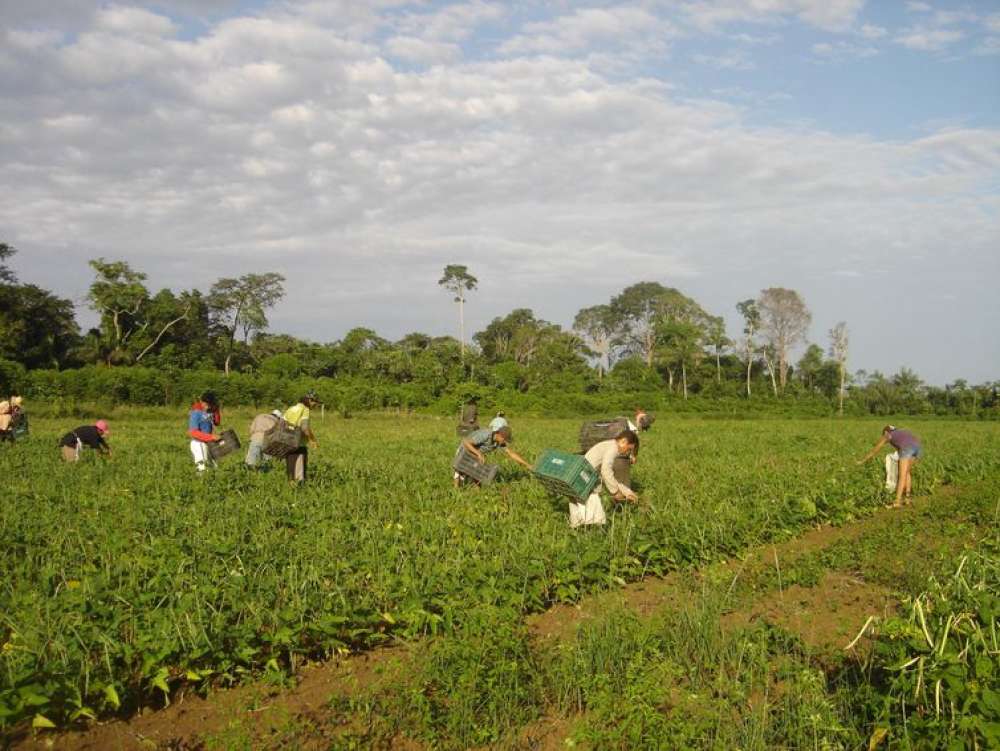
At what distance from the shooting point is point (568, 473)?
27.9 feet

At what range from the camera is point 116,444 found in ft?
64.5

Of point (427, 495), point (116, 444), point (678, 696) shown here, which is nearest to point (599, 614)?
point (678, 696)

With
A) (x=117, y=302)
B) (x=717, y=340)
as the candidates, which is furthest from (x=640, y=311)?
(x=117, y=302)

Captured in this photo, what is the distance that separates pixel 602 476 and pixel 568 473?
2.37ft

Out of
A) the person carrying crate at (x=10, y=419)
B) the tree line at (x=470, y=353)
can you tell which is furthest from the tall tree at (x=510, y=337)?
the person carrying crate at (x=10, y=419)

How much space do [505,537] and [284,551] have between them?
7.36 feet

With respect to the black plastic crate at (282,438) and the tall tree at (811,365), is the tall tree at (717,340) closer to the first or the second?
the tall tree at (811,365)

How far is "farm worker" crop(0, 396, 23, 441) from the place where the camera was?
16.0m

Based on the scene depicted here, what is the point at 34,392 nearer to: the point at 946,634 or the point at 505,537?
the point at 505,537

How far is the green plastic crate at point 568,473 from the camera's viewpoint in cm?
851

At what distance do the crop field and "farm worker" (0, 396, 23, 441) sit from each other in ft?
13.6

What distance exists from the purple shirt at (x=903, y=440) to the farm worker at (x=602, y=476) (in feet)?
19.4

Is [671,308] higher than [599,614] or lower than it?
higher

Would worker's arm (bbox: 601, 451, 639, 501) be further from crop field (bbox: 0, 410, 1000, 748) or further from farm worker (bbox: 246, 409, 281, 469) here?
farm worker (bbox: 246, 409, 281, 469)
